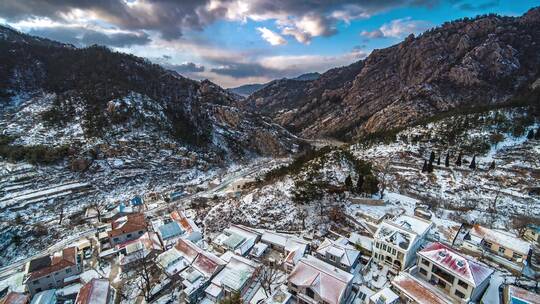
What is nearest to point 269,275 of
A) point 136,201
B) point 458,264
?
point 458,264

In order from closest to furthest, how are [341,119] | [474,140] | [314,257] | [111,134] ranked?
[314,257] < [474,140] < [111,134] < [341,119]

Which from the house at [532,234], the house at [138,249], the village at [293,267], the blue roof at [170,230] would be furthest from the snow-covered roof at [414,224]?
the house at [138,249]

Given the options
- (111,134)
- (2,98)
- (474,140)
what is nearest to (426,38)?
(474,140)

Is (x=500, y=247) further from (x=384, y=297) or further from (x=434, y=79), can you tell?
(x=434, y=79)

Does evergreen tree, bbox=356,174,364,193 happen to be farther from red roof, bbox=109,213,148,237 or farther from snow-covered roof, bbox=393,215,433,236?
red roof, bbox=109,213,148,237

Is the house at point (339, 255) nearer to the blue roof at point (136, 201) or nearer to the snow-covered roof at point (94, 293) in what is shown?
the snow-covered roof at point (94, 293)

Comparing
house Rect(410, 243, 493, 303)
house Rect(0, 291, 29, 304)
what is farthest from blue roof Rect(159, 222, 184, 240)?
house Rect(410, 243, 493, 303)

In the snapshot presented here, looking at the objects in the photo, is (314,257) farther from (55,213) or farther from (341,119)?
(341,119)

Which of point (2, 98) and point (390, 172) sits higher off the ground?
point (2, 98)
